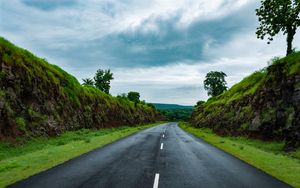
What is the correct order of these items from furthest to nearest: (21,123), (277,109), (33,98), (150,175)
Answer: (33,98)
(277,109)
(21,123)
(150,175)

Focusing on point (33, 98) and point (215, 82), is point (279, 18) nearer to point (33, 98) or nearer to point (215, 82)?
point (33, 98)

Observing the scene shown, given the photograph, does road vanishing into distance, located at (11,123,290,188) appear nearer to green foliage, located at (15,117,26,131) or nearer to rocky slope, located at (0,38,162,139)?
green foliage, located at (15,117,26,131)

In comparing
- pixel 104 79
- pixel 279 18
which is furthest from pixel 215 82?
pixel 279 18

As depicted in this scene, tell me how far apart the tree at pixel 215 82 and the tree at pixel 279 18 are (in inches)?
3326

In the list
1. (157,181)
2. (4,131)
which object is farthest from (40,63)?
(157,181)

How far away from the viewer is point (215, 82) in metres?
115

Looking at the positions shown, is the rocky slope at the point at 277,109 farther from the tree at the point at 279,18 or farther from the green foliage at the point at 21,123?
the green foliage at the point at 21,123

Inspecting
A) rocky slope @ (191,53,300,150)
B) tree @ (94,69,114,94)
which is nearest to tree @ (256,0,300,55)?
rocky slope @ (191,53,300,150)

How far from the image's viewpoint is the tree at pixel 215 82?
4515 inches

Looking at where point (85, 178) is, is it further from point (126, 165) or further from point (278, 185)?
point (278, 185)

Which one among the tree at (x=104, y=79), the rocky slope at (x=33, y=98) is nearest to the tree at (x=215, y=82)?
the tree at (x=104, y=79)

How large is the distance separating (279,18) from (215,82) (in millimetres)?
87425

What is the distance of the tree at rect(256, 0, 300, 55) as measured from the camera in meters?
27.6

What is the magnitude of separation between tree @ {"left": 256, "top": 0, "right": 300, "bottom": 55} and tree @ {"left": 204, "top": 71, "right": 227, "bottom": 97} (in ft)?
277
